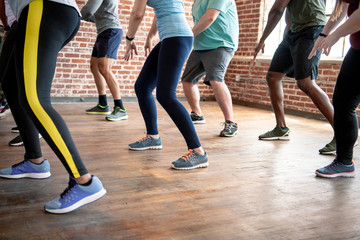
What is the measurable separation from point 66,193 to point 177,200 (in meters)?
0.54

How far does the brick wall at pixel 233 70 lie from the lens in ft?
19.7

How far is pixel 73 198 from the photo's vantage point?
5.90 feet

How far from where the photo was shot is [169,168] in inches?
Result: 105

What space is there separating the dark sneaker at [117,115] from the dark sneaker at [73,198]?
8.66ft

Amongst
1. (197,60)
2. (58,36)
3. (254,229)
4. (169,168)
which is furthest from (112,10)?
(254,229)

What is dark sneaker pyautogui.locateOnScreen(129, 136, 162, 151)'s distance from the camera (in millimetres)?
3131

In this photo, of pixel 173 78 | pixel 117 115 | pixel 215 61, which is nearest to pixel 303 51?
pixel 215 61

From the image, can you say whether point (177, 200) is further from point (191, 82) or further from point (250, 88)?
point (250, 88)

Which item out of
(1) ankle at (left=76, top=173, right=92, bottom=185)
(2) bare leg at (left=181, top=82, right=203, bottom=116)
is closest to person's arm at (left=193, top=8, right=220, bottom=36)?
(2) bare leg at (left=181, top=82, right=203, bottom=116)

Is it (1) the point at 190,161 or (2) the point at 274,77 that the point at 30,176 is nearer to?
(1) the point at 190,161

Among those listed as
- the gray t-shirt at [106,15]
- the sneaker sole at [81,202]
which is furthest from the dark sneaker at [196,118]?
the sneaker sole at [81,202]

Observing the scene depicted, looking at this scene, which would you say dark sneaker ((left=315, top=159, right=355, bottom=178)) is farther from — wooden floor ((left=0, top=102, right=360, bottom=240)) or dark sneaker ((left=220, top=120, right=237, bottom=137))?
dark sneaker ((left=220, top=120, right=237, bottom=137))

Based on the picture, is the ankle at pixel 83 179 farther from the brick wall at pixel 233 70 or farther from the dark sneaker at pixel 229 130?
the brick wall at pixel 233 70

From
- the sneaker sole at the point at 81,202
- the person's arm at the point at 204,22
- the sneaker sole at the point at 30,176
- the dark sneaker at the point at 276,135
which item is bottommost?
the dark sneaker at the point at 276,135
